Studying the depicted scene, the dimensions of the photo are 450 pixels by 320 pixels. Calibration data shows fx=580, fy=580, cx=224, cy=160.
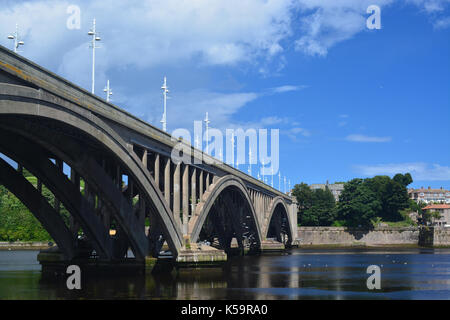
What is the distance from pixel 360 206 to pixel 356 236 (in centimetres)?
845

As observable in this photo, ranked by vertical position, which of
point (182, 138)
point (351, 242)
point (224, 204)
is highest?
point (182, 138)

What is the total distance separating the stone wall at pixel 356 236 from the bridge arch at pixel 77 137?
106579 mm

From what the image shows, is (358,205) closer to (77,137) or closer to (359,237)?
(359,237)

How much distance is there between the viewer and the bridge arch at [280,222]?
125m

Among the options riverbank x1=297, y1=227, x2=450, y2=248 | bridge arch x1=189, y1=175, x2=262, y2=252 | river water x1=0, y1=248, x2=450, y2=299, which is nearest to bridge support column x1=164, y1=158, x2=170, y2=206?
river water x1=0, y1=248, x2=450, y2=299

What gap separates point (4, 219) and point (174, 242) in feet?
336

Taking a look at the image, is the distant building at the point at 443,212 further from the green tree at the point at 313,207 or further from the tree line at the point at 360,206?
the green tree at the point at 313,207

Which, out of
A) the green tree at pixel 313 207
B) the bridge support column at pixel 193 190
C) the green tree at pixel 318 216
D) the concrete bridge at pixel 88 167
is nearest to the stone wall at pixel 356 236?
the green tree at pixel 318 216

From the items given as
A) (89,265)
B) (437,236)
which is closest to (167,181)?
(89,265)

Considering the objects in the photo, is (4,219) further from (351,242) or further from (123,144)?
(123,144)

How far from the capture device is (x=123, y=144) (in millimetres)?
41656

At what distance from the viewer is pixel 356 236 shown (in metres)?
155
